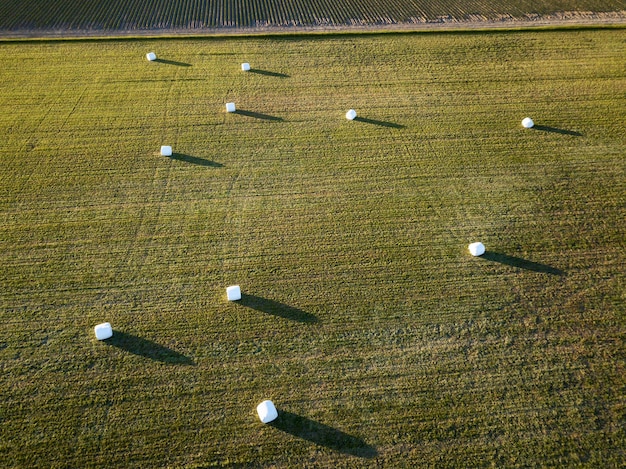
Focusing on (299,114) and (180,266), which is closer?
(180,266)

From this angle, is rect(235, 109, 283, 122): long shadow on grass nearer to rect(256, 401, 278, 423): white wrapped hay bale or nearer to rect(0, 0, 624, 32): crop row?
rect(0, 0, 624, 32): crop row

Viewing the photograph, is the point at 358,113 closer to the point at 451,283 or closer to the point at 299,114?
the point at 299,114

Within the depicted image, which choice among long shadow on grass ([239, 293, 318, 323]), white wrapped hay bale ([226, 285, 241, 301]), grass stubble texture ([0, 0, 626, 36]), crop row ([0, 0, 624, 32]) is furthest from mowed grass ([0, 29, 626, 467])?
crop row ([0, 0, 624, 32])

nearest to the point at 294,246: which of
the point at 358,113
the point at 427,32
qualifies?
the point at 358,113

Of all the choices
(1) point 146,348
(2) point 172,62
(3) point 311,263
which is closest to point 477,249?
(3) point 311,263

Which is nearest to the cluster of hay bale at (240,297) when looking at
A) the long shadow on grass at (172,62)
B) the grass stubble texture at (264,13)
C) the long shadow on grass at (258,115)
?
the long shadow on grass at (258,115)

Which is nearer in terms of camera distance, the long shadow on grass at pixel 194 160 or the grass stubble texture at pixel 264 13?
the long shadow on grass at pixel 194 160

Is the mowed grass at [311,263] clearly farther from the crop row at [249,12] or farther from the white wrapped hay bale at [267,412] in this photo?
the crop row at [249,12]
